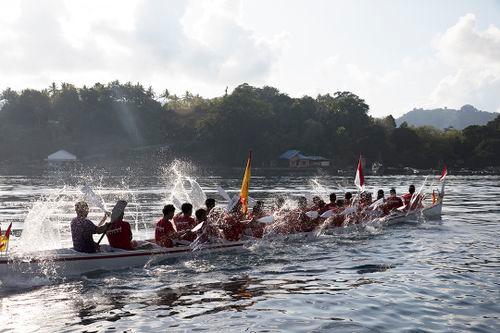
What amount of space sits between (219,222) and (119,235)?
3.34 meters

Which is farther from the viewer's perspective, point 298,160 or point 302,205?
point 298,160

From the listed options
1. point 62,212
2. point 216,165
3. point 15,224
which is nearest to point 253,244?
point 15,224

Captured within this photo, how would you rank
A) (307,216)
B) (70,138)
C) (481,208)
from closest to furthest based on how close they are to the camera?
(307,216) < (481,208) < (70,138)

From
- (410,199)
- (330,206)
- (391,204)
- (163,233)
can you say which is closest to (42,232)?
(163,233)

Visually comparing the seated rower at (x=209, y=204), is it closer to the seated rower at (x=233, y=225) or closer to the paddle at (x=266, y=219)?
the seated rower at (x=233, y=225)

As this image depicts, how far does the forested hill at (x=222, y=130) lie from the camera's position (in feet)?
299

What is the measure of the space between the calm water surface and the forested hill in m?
73.7

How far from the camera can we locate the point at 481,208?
97.9 ft

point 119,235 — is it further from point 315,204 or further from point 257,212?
point 315,204

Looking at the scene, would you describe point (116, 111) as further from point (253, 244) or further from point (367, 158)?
point (253, 244)

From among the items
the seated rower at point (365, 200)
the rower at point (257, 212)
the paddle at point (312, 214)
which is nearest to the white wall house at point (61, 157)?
the seated rower at point (365, 200)

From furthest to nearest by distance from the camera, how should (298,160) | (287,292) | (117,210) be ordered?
(298,160)
(117,210)
(287,292)

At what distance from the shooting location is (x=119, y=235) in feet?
43.1

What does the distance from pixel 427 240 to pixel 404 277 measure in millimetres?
6153
